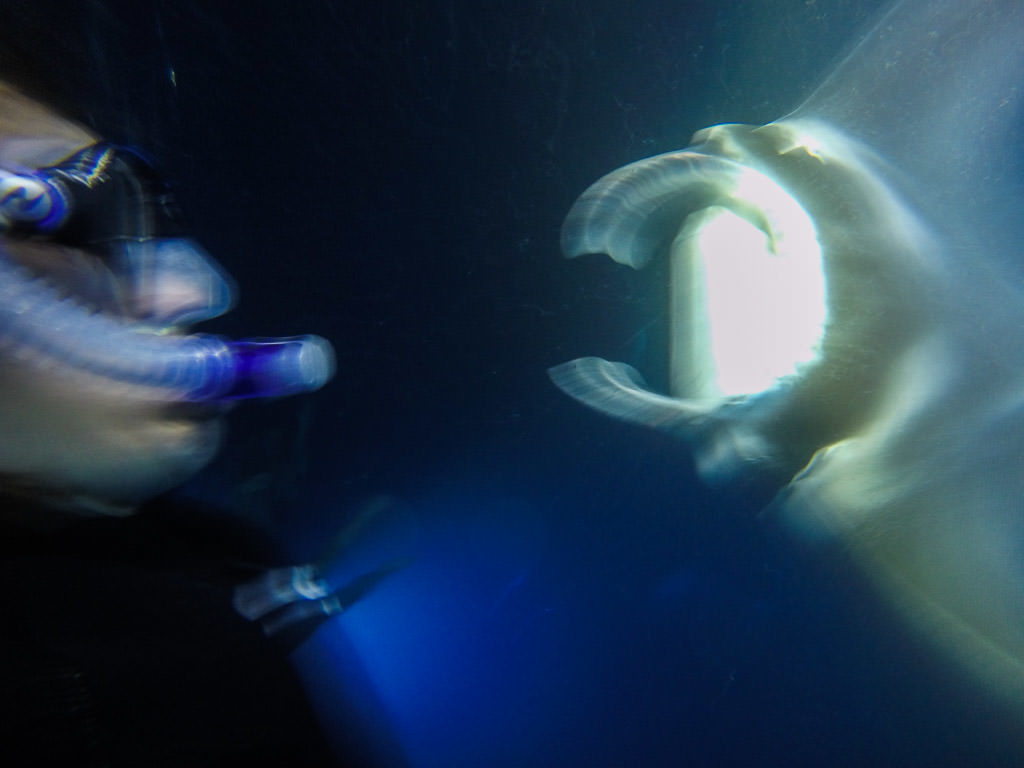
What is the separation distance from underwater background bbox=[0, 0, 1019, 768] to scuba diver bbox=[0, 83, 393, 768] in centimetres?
7

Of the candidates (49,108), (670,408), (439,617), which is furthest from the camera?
(439,617)

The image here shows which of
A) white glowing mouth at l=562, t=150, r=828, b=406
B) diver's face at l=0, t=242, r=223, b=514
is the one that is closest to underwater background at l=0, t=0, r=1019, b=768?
white glowing mouth at l=562, t=150, r=828, b=406

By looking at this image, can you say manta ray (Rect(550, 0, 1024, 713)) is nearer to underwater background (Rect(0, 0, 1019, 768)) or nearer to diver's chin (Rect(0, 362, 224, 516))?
underwater background (Rect(0, 0, 1019, 768))

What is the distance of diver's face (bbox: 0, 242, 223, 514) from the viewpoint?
0.55 meters

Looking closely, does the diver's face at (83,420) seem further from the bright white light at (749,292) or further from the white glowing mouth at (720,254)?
the bright white light at (749,292)

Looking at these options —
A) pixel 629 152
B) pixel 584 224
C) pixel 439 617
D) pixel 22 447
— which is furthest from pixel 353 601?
pixel 629 152

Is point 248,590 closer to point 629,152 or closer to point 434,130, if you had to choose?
point 434,130

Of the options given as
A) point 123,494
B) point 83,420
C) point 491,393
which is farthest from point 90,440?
point 491,393

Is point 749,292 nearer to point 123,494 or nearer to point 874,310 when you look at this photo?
point 874,310

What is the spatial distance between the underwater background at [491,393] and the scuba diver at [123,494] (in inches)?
2.7

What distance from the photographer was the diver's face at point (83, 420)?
1.80 ft

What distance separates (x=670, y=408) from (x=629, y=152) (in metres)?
0.36

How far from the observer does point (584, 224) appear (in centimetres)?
81

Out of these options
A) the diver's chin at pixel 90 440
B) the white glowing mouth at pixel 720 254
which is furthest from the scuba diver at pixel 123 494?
the white glowing mouth at pixel 720 254
